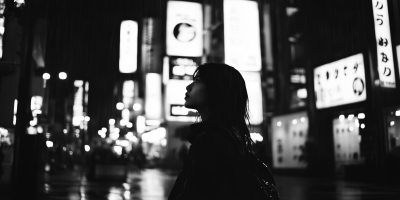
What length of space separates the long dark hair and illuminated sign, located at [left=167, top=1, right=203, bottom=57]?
1012 cm

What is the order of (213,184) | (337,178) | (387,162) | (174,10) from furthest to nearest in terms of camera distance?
(337,178) → (387,162) → (174,10) → (213,184)

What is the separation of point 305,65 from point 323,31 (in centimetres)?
203

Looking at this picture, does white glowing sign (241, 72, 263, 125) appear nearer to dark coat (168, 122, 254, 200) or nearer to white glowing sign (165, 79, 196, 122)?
white glowing sign (165, 79, 196, 122)

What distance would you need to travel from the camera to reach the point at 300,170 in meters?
20.1

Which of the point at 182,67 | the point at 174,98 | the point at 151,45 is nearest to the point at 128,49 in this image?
the point at 174,98

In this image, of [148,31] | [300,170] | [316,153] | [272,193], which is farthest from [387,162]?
[148,31]

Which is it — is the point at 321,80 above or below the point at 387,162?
above

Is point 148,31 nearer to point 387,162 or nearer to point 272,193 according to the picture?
point 387,162

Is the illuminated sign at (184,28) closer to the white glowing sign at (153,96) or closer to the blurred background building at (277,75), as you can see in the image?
the blurred background building at (277,75)

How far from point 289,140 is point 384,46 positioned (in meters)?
8.58

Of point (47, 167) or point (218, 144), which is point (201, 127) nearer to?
point (218, 144)

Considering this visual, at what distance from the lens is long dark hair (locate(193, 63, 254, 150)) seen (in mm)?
1641

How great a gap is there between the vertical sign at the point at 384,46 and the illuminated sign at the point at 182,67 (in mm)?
7297

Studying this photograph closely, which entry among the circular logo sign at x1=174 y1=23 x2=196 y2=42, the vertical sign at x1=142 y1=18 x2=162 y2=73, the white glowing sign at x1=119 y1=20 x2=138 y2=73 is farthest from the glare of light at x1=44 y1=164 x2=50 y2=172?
the circular logo sign at x1=174 y1=23 x2=196 y2=42
